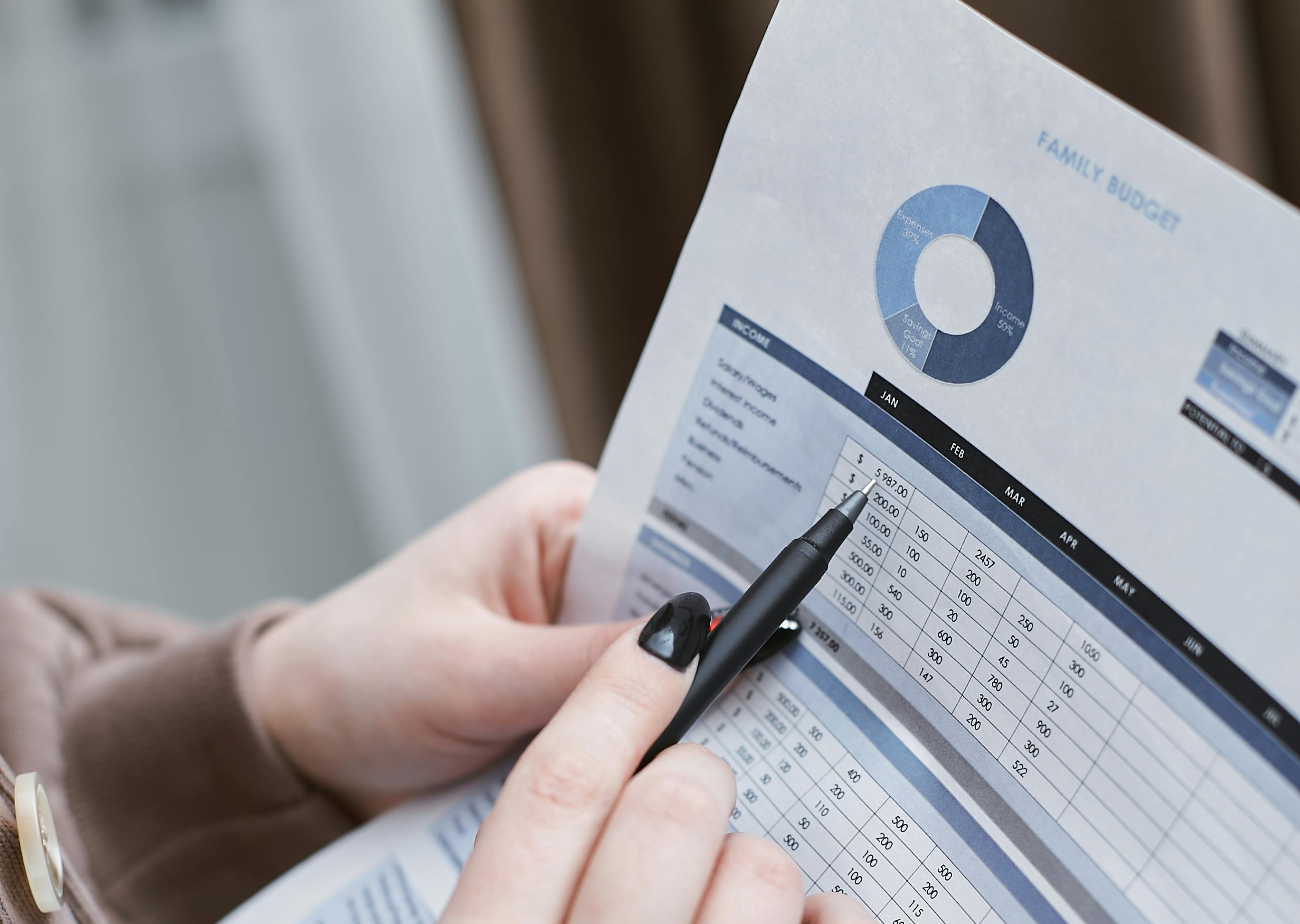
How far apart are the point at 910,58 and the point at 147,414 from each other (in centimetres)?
112

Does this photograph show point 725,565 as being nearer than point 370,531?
Yes

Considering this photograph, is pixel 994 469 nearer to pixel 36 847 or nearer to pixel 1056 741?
pixel 1056 741

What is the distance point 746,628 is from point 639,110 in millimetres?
670

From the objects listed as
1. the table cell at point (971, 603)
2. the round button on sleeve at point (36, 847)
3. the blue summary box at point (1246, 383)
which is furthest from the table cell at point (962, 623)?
the round button on sleeve at point (36, 847)

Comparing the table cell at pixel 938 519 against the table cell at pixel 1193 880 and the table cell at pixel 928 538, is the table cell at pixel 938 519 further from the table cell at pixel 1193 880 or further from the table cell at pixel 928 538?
the table cell at pixel 1193 880

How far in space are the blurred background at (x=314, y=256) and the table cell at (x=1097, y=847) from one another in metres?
0.58

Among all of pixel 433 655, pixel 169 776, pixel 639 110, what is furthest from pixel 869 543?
pixel 639 110

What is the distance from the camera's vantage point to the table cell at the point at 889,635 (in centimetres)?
35

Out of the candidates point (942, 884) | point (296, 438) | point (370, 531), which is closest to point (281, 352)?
point (296, 438)

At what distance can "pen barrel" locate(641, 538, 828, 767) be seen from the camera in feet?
1.09

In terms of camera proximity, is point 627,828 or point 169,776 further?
point 169,776

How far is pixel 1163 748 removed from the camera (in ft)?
0.95

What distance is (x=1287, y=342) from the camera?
0.85ft

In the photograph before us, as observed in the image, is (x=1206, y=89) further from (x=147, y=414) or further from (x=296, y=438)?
(x=147, y=414)
